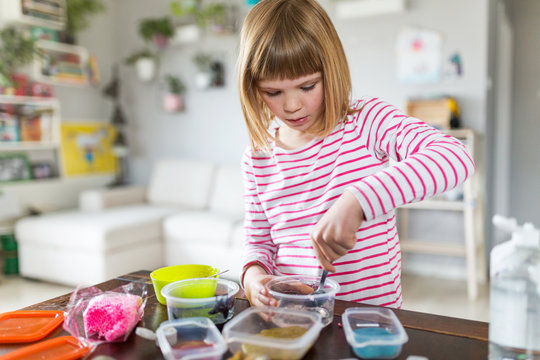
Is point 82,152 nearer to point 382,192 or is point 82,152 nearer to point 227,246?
point 227,246

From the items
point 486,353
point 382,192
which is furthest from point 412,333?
point 382,192

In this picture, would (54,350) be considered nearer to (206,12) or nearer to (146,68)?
(206,12)

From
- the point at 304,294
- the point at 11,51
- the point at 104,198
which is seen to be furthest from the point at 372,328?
the point at 11,51

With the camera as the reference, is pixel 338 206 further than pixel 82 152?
No

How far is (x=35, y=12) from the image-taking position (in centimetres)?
353

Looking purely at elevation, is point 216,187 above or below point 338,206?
below

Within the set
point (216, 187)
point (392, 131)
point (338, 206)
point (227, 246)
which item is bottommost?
point (227, 246)

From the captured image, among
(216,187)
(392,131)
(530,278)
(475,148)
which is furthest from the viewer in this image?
(216,187)

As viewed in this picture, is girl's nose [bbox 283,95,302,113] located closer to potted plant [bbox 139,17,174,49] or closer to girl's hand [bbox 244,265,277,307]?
girl's hand [bbox 244,265,277,307]

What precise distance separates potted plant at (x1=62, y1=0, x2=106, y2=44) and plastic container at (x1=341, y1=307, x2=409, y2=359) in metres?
3.96

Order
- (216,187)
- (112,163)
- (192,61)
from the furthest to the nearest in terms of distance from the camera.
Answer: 1. (112,163)
2. (192,61)
3. (216,187)

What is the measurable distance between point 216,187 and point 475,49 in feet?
7.05

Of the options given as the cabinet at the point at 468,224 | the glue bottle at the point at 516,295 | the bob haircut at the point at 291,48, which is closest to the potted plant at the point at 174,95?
the cabinet at the point at 468,224

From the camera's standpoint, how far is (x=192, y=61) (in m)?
4.08
